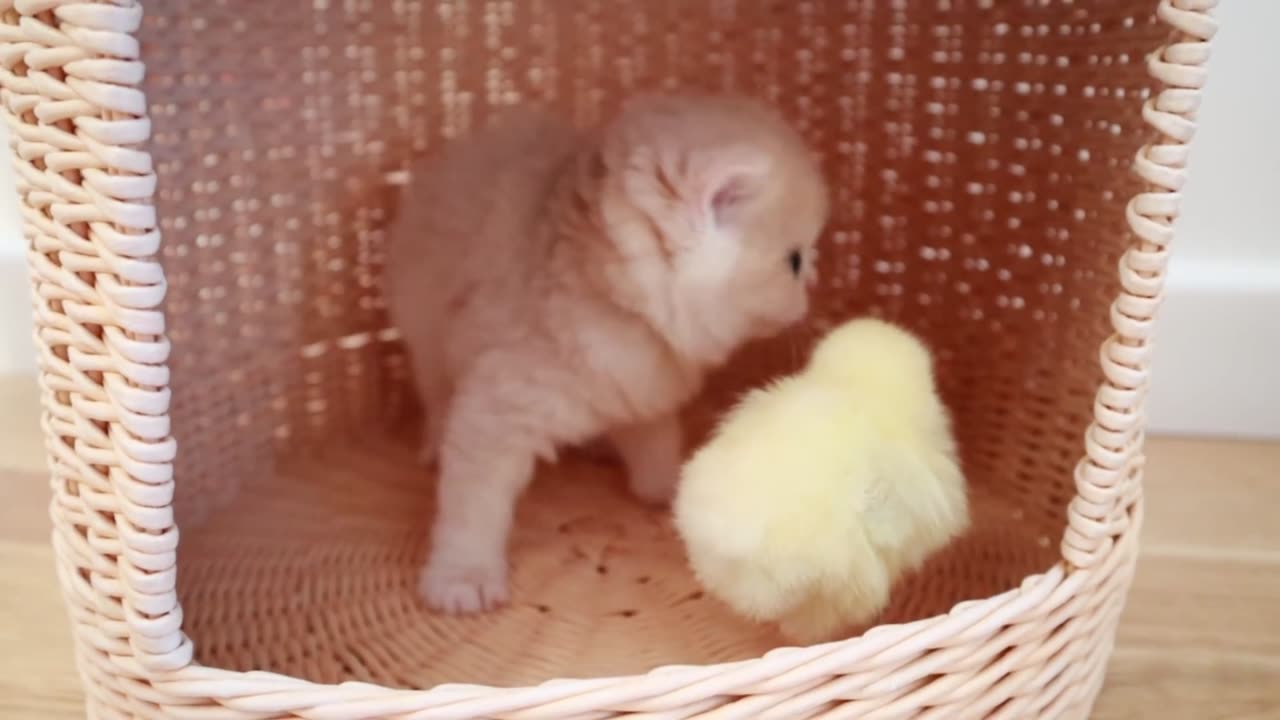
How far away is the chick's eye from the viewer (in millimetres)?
890

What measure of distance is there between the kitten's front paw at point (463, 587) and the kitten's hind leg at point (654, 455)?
0.68 ft

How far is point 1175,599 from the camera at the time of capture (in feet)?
3.41

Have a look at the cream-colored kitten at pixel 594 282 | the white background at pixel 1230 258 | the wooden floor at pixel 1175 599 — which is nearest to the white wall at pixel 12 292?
the white background at pixel 1230 258

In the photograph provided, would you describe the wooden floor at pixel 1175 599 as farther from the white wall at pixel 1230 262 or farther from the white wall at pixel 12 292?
the white wall at pixel 12 292

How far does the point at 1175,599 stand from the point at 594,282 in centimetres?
64

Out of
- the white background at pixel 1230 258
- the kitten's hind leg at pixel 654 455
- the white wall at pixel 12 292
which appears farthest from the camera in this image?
the white wall at pixel 12 292

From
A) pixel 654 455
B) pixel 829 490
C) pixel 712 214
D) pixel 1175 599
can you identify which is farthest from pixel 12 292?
pixel 1175 599

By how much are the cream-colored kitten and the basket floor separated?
2.0 inches

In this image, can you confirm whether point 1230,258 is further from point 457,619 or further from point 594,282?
point 457,619

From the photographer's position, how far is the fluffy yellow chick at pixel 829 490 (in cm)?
69

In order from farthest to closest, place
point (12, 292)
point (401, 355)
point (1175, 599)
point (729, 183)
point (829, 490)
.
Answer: point (12, 292), point (401, 355), point (1175, 599), point (729, 183), point (829, 490)

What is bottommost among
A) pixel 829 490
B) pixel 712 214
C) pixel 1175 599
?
pixel 1175 599

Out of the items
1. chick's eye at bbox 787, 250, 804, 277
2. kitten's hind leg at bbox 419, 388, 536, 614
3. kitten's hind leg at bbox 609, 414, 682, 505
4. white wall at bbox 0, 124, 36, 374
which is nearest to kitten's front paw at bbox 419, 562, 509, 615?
kitten's hind leg at bbox 419, 388, 536, 614

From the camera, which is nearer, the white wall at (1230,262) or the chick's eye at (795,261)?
the chick's eye at (795,261)
